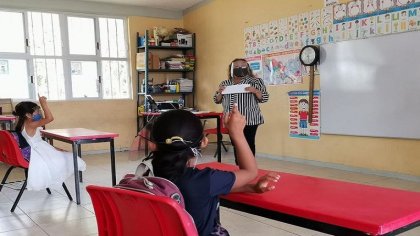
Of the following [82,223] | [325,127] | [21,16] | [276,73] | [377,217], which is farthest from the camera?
[21,16]

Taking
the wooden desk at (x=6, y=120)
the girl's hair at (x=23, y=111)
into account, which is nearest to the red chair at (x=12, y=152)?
the girl's hair at (x=23, y=111)

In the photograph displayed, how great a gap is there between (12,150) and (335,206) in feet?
9.80

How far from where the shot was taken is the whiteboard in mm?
3875

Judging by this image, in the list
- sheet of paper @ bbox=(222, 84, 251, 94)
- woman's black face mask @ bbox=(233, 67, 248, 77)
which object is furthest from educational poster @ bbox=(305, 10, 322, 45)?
sheet of paper @ bbox=(222, 84, 251, 94)

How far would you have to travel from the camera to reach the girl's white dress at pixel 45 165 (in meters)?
3.35

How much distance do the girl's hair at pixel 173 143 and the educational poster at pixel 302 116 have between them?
12.9 ft

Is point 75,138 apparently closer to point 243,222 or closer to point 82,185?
point 82,185

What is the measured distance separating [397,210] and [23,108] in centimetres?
335

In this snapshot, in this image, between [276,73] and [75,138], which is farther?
[276,73]

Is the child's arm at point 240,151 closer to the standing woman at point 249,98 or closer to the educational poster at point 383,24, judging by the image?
the standing woman at point 249,98

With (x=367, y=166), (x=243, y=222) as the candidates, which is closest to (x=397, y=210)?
(x=243, y=222)

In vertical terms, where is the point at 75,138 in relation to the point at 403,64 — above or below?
below

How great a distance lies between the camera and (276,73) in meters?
5.46

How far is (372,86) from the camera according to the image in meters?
4.23
